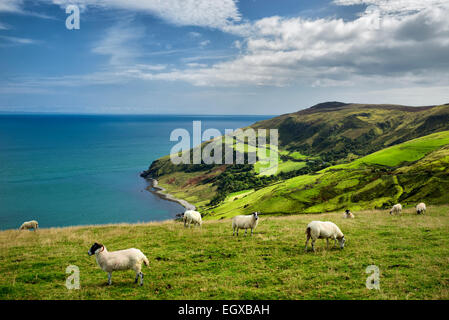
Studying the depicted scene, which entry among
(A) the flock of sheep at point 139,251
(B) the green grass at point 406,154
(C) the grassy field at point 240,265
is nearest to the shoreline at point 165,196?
(B) the green grass at point 406,154

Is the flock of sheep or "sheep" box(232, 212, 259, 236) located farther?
"sheep" box(232, 212, 259, 236)

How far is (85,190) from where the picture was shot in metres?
187

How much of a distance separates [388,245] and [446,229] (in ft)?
25.0

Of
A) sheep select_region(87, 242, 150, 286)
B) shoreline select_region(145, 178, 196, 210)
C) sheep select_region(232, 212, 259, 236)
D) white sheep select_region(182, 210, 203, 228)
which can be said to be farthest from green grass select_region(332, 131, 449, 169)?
sheep select_region(87, 242, 150, 286)

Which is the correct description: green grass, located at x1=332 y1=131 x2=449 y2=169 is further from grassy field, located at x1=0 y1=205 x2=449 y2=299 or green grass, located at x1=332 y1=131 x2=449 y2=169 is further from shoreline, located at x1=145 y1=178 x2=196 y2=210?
shoreline, located at x1=145 y1=178 x2=196 y2=210

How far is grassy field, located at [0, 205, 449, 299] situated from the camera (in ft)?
41.0

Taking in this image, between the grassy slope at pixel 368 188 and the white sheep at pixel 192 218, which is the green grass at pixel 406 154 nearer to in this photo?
the grassy slope at pixel 368 188

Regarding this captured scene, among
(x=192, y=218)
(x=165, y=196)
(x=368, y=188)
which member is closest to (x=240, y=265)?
(x=192, y=218)

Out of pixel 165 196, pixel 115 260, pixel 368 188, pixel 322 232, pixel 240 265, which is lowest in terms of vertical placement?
pixel 165 196

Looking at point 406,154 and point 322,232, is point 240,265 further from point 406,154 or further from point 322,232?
point 406,154

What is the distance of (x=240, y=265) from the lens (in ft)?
52.1

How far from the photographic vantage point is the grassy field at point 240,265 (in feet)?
41.0
